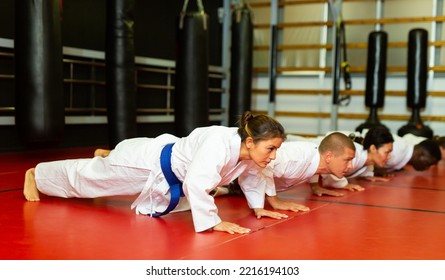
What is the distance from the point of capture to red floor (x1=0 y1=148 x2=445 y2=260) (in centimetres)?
237

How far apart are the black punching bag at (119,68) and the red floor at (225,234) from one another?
185cm

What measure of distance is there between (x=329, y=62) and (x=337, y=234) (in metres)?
6.98

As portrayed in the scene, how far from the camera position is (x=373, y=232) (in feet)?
9.50

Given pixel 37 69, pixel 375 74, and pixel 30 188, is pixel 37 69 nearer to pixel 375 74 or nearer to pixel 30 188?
pixel 30 188

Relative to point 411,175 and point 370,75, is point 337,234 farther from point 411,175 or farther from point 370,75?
point 370,75

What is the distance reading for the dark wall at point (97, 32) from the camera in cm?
592

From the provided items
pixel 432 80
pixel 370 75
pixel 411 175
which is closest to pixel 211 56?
pixel 370 75

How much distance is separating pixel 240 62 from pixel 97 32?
2.33m

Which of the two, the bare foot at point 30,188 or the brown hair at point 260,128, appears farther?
the bare foot at point 30,188

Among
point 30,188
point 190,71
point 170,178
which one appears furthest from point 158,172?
point 190,71

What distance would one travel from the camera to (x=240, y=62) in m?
8.45

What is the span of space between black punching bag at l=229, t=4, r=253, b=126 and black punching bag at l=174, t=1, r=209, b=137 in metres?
1.83

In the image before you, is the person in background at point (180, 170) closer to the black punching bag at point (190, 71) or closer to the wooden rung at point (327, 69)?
the black punching bag at point (190, 71)

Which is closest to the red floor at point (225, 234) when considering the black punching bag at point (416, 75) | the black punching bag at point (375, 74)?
the black punching bag at point (416, 75)
